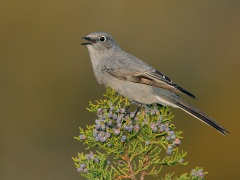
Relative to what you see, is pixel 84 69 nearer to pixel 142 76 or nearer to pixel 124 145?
pixel 142 76

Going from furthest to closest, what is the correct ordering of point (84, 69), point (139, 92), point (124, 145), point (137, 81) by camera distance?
point (84, 69)
point (137, 81)
point (139, 92)
point (124, 145)

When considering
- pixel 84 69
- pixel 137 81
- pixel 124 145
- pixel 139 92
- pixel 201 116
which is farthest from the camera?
pixel 84 69

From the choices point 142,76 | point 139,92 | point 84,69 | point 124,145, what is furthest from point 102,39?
point 84,69

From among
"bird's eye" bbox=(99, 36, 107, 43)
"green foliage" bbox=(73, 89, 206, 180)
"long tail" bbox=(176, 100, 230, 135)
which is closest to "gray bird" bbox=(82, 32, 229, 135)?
"long tail" bbox=(176, 100, 230, 135)

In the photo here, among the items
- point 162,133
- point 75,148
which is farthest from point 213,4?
point 162,133

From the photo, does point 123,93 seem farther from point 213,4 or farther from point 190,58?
point 213,4

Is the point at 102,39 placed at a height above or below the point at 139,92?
above

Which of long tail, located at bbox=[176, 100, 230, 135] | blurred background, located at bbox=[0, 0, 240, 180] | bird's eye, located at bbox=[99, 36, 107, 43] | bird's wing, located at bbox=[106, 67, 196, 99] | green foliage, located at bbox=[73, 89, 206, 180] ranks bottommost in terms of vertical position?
green foliage, located at bbox=[73, 89, 206, 180]

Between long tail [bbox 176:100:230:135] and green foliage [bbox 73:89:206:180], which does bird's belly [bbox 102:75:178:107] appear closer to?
long tail [bbox 176:100:230:135]

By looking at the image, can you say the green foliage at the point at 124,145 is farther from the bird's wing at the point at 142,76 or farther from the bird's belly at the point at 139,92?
the bird's wing at the point at 142,76
